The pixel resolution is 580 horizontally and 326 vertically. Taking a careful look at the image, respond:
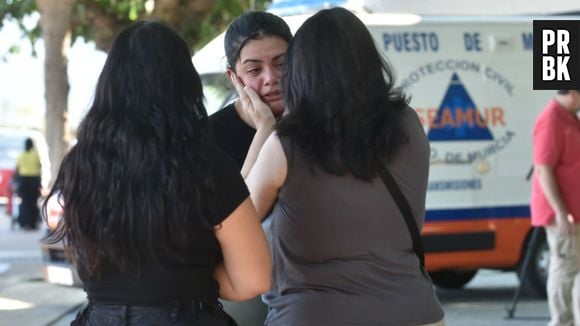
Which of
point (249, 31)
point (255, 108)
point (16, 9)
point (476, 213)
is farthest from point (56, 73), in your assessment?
point (255, 108)

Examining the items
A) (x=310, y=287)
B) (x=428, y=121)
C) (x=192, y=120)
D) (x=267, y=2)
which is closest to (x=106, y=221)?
(x=192, y=120)

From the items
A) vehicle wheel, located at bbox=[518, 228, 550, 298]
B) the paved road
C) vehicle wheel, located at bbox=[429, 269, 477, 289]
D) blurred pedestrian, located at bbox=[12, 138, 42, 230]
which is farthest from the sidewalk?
blurred pedestrian, located at bbox=[12, 138, 42, 230]

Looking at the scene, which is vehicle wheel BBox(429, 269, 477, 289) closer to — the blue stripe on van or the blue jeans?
the blue stripe on van

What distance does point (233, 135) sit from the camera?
3.83 metres

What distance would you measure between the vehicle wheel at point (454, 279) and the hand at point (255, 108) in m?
7.94

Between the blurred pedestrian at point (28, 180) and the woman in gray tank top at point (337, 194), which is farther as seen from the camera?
the blurred pedestrian at point (28, 180)

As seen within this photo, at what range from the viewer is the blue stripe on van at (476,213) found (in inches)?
394

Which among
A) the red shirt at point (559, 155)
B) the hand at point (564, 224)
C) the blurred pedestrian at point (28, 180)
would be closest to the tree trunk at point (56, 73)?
the red shirt at point (559, 155)

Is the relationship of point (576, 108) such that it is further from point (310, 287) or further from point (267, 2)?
point (267, 2)

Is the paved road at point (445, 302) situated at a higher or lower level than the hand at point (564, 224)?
lower

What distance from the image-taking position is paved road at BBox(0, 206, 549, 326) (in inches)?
375

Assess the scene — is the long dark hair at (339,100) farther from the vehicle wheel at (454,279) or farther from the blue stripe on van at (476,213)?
the vehicle wheel at (454,279)

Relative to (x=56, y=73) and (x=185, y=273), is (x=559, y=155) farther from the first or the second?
(x=56, y=73)

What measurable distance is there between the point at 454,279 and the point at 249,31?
26.5ft
